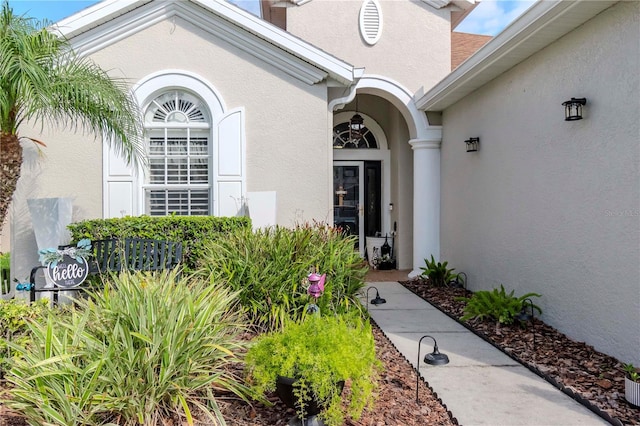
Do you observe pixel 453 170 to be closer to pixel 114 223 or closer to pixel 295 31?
pixel 295 31

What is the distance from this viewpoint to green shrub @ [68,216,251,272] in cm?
730

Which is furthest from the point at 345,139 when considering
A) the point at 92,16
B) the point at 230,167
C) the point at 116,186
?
the point at 92,16

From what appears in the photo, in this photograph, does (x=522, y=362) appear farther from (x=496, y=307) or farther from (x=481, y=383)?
(x=496, y=307)

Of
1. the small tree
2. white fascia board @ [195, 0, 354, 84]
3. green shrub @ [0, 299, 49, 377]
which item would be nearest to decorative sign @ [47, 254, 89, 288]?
green shrub @ [0, 299, 49, 377]

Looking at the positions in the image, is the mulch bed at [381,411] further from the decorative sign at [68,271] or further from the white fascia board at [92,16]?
the white fascia board at [92,16]

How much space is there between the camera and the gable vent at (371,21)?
10469mm

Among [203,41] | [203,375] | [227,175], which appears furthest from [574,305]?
[203,41]

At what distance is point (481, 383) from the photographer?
4.51 m

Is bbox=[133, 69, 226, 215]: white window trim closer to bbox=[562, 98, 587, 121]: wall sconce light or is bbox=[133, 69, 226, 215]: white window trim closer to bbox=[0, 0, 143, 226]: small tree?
bbox=[0, 0, 143, 226]: small tree

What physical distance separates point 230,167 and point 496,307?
4.85 metres

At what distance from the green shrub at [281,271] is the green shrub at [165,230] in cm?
95

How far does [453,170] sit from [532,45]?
12.3 ft

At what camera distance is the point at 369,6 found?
34.4 ft

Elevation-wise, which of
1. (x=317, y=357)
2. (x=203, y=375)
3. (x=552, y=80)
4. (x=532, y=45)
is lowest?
(x=203, y=375)
